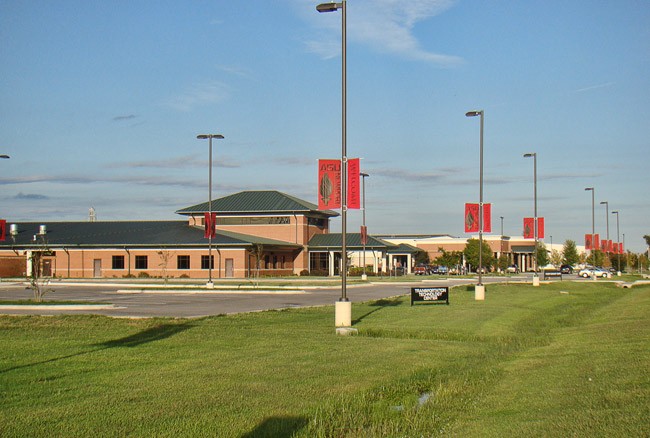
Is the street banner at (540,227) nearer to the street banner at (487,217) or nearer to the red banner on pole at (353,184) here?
the street banner at (487,217)

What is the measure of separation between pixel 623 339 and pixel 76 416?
491 inches

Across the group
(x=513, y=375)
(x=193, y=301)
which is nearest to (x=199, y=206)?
(x=193, y=301)

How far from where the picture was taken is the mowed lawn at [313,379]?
8812mm

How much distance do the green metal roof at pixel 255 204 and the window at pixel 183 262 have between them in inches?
470

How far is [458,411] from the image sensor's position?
10172 mm

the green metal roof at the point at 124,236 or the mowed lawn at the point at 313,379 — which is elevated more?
the green metal roof at the point at 124,236

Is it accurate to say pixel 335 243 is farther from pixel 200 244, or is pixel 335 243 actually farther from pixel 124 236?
pixel 124 236

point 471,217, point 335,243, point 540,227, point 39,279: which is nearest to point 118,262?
point 335,243

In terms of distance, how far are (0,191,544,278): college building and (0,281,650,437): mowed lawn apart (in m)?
45.8

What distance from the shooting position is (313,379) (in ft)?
39.1

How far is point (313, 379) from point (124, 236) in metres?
68.1

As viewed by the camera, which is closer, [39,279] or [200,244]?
[39,279]

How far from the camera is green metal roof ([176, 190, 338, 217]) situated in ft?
275

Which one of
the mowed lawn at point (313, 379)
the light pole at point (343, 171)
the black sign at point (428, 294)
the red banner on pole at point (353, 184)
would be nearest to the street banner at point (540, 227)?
the black sign at point (428, 294)
